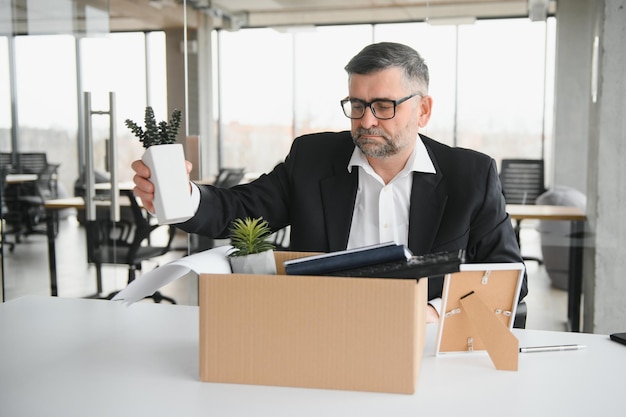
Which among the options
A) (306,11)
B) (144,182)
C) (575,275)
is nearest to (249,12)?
(306,11)

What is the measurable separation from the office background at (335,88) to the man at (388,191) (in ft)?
7.52

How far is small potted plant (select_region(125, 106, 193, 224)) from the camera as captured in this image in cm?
123

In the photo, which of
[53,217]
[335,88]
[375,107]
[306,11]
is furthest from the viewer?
[335,88]

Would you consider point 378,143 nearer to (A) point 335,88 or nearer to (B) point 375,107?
(B) point 375,107

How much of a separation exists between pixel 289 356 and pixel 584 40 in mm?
3753

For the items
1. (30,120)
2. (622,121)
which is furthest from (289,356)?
(30,120)

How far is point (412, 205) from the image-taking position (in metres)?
1.92

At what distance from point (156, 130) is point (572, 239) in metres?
3.67

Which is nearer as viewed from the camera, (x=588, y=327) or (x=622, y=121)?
(x=622, y=121)

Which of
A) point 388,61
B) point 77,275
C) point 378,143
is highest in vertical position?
point 388,61

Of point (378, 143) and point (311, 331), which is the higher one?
point (378, 143)

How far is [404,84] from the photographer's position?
180cm

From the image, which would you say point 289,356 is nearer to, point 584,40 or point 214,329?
point 214,329

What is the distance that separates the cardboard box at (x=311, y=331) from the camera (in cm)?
110
